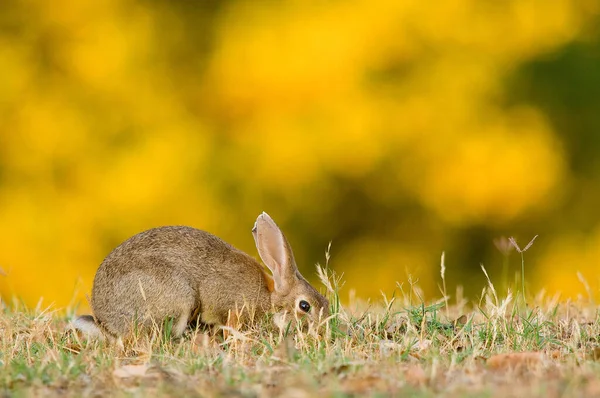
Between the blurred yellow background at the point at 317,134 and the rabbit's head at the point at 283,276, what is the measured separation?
6.47m

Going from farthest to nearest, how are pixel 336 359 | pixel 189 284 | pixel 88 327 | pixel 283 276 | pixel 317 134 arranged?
pixel 317 134, pixel 283 276, pixel 88 327, pixel 189 284, pixel 336 359

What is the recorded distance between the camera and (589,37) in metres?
14.2

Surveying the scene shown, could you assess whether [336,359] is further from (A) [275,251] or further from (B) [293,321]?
(A) [275,251]

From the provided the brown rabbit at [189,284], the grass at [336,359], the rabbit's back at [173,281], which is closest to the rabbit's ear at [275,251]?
the brown rabbit at [189,284]

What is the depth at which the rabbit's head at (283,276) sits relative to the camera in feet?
21.5

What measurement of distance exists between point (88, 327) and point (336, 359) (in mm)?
2144

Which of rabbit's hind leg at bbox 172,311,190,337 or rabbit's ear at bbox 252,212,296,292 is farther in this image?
rabbit's ear at bbox 252,212,296,292

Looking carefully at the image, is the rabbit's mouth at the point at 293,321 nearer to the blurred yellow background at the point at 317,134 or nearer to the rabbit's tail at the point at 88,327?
the rabbit's tail at the point at 88,327

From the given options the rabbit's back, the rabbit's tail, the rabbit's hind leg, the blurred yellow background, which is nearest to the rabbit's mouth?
the rabbit's back

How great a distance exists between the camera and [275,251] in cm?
672

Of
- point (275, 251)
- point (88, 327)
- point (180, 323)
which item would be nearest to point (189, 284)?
point (180, 323)

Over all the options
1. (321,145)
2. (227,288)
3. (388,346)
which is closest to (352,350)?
(388,346)

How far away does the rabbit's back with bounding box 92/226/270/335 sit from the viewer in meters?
6.35

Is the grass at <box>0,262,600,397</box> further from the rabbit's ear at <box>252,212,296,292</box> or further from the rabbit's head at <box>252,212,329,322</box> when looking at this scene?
the rabbit's ear at <box>252,212,296,292</box>
